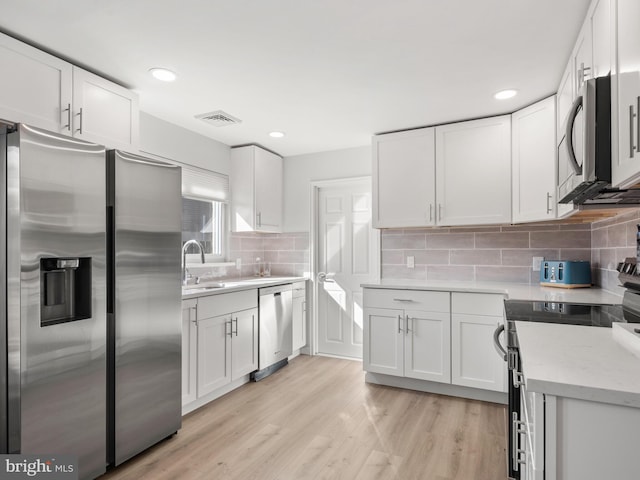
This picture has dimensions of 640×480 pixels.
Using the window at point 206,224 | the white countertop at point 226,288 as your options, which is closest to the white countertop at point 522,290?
the white countertop at point 226,288

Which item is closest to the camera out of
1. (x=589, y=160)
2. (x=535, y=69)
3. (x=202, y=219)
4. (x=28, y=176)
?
(x=589, y=160)

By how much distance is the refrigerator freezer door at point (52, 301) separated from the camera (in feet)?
5.37

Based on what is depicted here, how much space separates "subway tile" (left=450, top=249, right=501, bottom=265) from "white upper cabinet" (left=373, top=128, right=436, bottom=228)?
48 cm

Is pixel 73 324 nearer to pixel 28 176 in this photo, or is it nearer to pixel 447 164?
pixel 28 176

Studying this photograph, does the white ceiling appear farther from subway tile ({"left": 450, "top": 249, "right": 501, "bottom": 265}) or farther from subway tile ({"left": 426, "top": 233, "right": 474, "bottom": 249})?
subway tile ({"left": 450, "top": 249, "right": 501, "bottom": 265})

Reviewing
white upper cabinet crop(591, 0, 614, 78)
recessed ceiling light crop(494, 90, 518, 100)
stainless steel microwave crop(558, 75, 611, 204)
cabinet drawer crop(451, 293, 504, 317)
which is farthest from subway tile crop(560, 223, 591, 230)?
stainless steel microwave crop(558, 75, 611, 204)

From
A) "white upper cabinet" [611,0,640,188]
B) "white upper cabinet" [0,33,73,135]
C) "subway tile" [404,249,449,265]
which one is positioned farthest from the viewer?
"subway tile" [404,249,449,265]

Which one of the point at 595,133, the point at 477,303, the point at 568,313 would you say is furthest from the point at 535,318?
the point at 477,303

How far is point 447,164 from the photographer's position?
329 centimetres

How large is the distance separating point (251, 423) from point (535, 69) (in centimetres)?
291

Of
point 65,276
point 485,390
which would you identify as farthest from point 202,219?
point 485,390

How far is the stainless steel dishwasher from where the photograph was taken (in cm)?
349

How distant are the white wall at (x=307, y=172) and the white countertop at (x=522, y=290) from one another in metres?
1.28

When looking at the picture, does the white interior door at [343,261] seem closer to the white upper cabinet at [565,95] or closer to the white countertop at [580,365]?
the white upper cabinet at [565,95]
